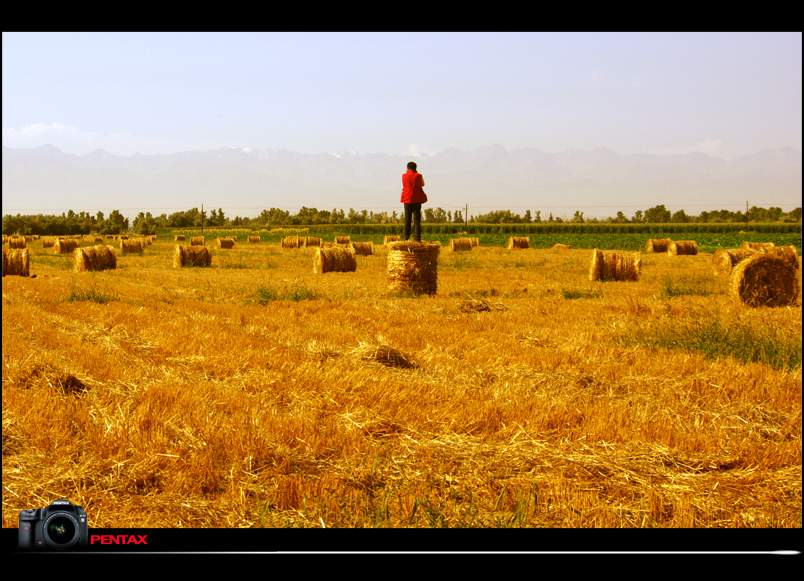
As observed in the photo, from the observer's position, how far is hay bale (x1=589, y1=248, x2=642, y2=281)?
19484mm

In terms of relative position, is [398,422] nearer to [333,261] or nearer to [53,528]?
[53,528]

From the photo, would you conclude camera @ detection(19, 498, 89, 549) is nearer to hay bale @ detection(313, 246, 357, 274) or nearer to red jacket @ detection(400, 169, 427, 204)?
red jacket @ detection(400, 169, 427, 204)

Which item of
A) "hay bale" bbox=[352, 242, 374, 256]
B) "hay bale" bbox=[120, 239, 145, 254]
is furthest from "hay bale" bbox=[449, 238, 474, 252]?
"hay bale" bbox=[120, 239, 145, 254]

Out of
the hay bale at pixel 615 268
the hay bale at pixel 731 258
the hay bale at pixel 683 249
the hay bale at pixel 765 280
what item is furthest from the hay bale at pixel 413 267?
the hay bale at pixel 683 249

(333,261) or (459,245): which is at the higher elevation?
(459,245)

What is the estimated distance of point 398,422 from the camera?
18.9ft

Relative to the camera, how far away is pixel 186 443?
4.96 meters

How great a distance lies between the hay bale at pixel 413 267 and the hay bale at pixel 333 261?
22.1ft

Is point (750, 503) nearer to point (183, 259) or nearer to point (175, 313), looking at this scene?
point (175, 313)

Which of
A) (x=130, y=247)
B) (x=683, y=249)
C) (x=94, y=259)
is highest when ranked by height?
(x=130, y=247)

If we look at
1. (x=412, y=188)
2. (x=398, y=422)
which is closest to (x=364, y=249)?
(x=412, y=188)
